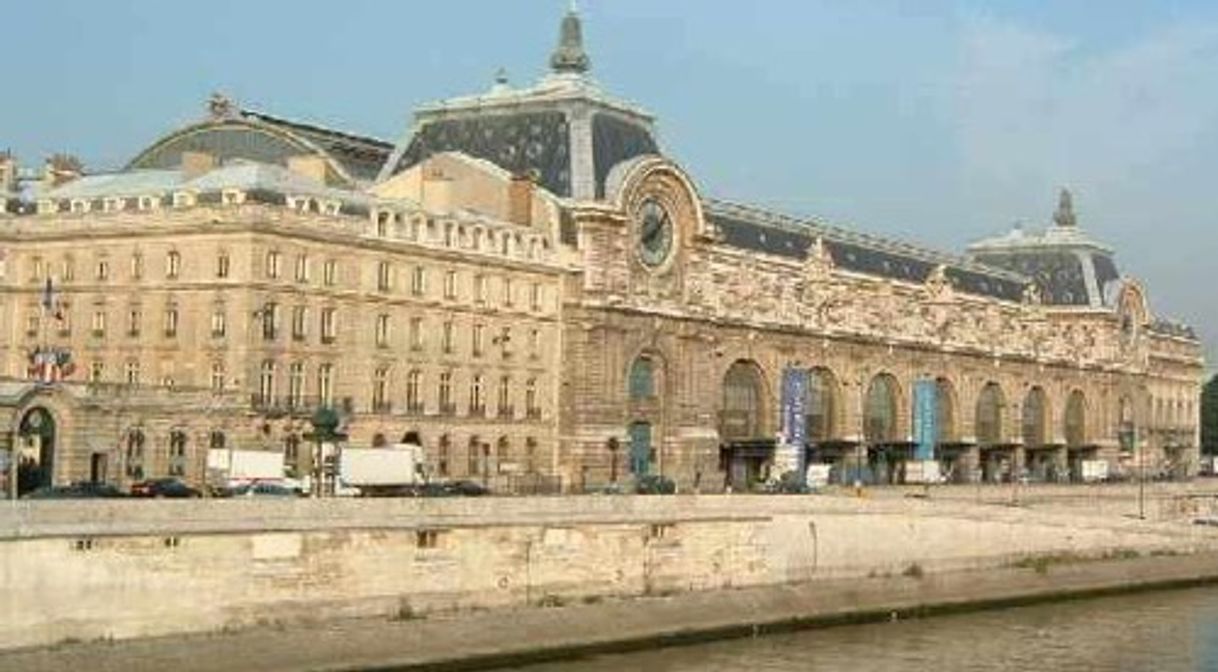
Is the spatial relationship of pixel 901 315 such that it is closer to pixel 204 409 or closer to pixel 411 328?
pixel 411 328

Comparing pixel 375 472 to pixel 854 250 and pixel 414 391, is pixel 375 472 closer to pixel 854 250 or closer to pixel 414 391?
pixel 414 391

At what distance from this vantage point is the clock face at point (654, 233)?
102812mm

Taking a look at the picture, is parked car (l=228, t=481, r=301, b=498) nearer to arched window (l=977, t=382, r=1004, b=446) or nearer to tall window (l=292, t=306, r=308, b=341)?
tall window (l=292, t=306, r=308, b=341)

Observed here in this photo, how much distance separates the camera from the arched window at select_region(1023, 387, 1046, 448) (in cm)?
14588

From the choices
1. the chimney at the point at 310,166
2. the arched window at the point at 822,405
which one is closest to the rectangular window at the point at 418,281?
the chimney at the point at 310,166

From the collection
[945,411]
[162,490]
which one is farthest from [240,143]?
[945,411]

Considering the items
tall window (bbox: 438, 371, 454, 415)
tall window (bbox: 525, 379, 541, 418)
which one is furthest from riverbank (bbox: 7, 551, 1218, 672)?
tall window (bbox: 525, 379, 541, 418)

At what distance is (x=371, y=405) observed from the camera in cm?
8656

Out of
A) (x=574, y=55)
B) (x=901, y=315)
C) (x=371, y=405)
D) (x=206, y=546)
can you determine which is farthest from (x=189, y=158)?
(x=901, y=315)

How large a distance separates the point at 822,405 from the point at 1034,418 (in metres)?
32.2

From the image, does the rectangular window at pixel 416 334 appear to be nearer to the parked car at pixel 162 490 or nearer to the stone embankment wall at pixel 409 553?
the stone embankment wall at pixel 409 553

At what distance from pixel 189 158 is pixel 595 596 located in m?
34.5

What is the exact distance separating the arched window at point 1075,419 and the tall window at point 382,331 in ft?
252

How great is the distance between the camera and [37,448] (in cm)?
7156
